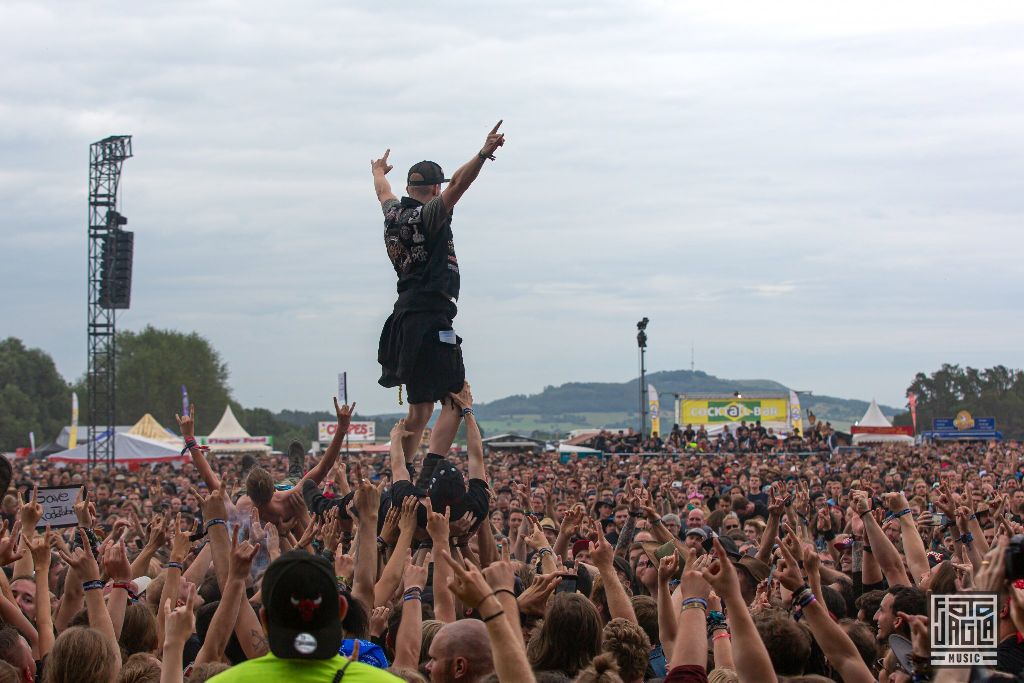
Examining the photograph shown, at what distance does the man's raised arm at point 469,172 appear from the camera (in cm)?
681

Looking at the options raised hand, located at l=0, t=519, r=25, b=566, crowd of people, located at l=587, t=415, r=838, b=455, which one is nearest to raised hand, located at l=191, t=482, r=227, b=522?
raised hand, located at l=0, t=519, r=25, b=566

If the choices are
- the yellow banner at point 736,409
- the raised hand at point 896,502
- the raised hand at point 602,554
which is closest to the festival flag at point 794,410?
the yellow banner at point 736,409

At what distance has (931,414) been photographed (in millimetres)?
94750

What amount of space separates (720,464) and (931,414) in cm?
7653

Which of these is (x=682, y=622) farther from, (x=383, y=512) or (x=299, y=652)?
(x=383, y=512)

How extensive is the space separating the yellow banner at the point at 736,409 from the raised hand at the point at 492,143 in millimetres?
52428

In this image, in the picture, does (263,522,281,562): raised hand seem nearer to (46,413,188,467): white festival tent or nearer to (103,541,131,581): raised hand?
(103,541,131,581): raised hand

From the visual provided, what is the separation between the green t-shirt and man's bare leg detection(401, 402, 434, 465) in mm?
4785

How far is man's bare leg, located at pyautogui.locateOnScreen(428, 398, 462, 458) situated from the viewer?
7.65 m

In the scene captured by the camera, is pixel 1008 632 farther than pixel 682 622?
No

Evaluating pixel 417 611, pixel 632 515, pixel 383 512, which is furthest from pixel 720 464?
pixel 417 611

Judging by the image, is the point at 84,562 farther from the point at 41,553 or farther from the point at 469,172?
the point at 469,172

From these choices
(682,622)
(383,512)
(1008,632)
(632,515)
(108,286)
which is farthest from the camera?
(108,286)

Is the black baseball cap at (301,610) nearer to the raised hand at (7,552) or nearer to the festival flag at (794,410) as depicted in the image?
the raised hand at (7,552)
